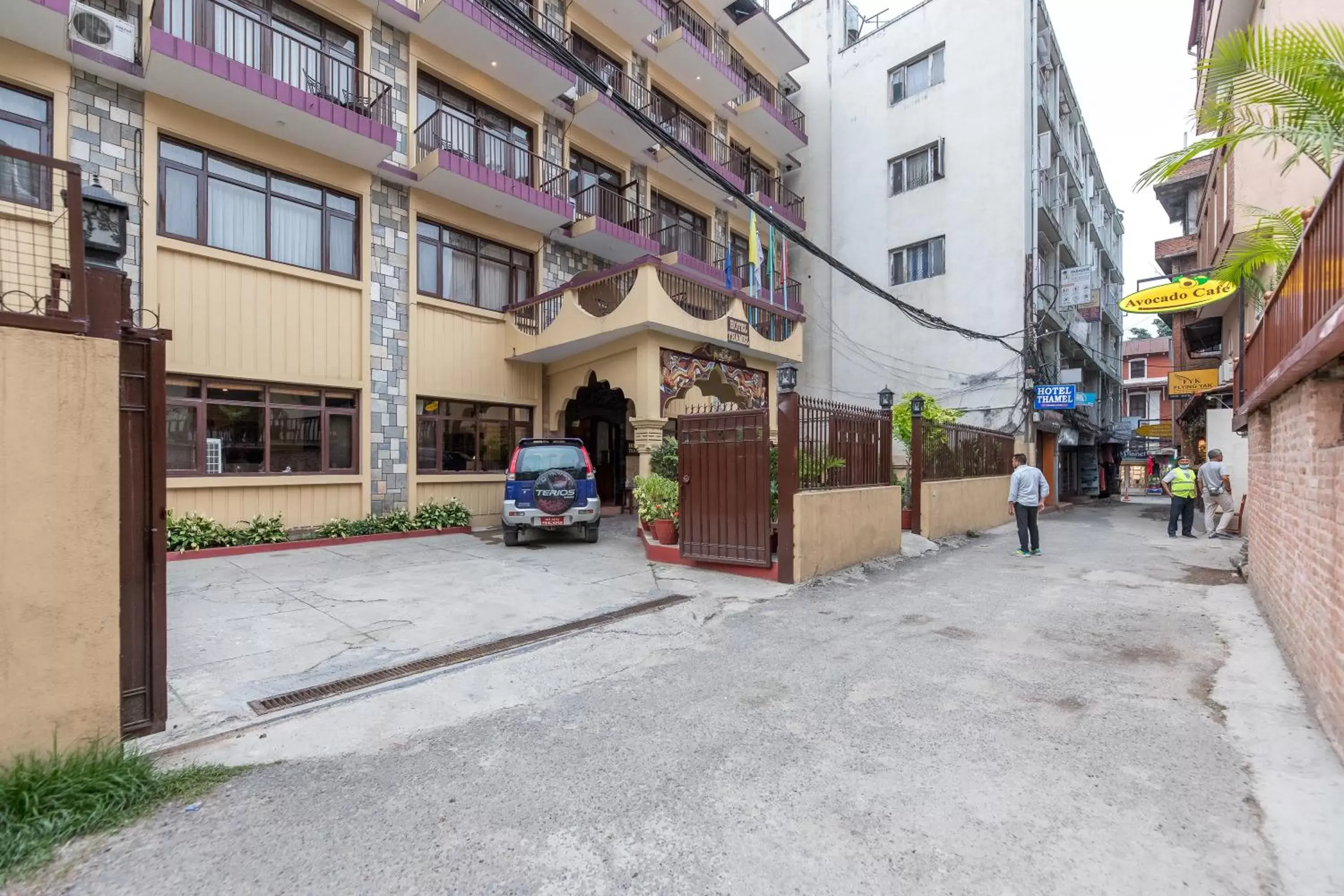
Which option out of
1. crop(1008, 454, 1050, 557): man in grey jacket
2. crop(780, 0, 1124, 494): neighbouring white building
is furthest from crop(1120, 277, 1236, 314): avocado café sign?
crop(1008, 454, 1050, 557): man in grey jacket

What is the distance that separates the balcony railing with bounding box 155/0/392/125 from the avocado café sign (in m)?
16.1

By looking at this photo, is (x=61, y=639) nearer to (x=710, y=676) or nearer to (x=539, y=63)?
(x=710, y=676)

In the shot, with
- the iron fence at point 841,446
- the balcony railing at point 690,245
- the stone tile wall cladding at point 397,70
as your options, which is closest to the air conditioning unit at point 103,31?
the stone tile wall cladding at point 397,70

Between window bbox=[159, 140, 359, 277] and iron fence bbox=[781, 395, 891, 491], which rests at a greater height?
window bbox=[159, 140, 359, 277]

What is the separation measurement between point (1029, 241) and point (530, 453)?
14964mm

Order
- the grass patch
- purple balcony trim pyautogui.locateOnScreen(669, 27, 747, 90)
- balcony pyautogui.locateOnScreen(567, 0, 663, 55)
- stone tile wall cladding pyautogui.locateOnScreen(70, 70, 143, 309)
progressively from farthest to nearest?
1. purple balcony trim pyautogui.locateOnScreen(669, 27, 747, 90)
2. balcony pyautogui.locateOnScreen(567, 0, 663, 55)
3. stone tile wall cladding pyautogui.locateOnScreen(70, 70, 143, 309)
4. the grass patch

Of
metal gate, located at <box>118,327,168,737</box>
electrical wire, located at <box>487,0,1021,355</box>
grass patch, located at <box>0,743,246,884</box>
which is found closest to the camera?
grass patch, located at <box>0,743,246,884</box>

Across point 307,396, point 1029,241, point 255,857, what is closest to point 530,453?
point 307,396

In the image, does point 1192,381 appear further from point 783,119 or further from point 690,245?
point 690,245

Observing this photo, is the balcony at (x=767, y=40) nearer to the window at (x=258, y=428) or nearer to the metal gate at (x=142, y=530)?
the window at (x=258, y=428)

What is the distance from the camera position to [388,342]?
1217cm

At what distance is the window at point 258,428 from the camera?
10.0 m

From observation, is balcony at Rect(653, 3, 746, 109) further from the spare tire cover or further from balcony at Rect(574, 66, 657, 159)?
the spare tire cover

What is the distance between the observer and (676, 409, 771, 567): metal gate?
7938 mm
